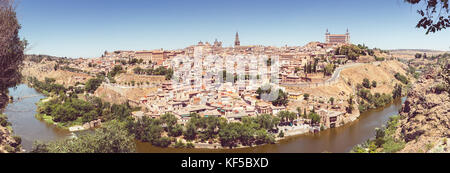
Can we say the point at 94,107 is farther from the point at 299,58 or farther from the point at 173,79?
the point at 299,58

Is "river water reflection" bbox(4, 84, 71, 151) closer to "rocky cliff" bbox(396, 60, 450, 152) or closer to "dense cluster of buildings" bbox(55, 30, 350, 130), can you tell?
"dense cluster of buildings" bbox(55, 30, 350, 130)

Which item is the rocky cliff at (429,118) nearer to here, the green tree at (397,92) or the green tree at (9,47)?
the green tree at (9,47)

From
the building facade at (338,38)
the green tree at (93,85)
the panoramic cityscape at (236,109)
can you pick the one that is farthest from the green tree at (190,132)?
the building facade at (338,38)

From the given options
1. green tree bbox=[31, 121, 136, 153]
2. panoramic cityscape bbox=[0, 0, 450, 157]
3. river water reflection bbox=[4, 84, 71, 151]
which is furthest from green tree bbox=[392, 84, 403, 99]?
river water reflection bbox=[4, 84, 71, 151]

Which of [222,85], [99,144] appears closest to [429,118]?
[99,144]
